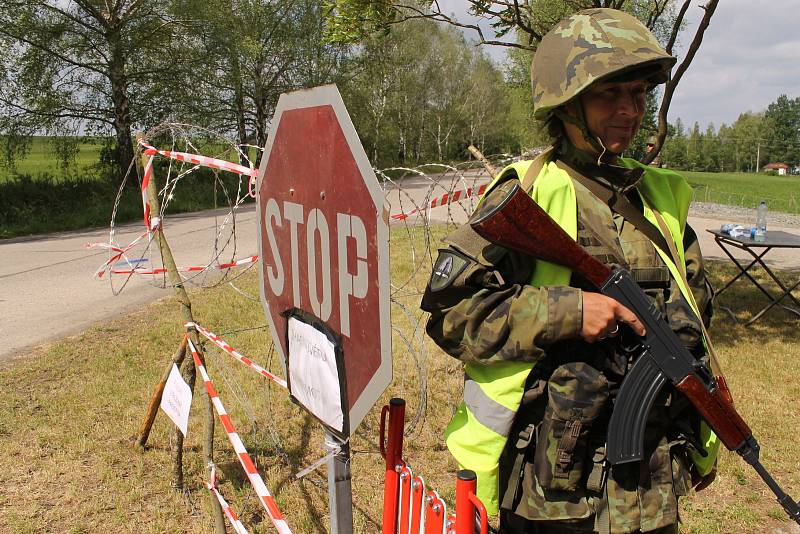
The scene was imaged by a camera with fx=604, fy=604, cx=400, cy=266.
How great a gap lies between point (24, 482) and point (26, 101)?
13.8 metres

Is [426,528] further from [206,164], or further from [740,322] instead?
[740,322]

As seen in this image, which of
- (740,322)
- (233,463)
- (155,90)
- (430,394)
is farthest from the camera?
(155,90)

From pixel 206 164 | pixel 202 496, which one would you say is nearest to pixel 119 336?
pixel 202 496

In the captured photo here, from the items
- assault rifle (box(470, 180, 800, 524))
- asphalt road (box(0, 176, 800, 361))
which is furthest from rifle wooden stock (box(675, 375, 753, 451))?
asphalt road (box(0, 176, 800, 361))

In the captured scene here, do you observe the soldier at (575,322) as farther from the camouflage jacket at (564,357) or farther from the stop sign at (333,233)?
the stop sign at (333,233)

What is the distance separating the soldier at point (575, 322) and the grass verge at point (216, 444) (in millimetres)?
1142

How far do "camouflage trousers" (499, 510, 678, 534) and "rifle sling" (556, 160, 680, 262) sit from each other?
69 centimetres

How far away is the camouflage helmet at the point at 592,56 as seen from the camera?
144 cm

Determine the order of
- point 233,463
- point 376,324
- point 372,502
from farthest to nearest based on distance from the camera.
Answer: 1. point 233,463
2. point 372,502
3. point 376,324

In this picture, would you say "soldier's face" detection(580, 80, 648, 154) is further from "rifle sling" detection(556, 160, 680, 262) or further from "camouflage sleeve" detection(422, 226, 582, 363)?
"camouflage sleeve" detection(422, 226, 582, 363)

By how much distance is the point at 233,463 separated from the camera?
357cm

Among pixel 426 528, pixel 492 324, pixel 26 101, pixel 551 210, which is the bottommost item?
pixel 426 528

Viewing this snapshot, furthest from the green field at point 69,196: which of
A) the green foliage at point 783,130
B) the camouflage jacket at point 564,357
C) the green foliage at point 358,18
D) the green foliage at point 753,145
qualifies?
the green foliage at point 783,130

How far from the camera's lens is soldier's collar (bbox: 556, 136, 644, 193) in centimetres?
156
